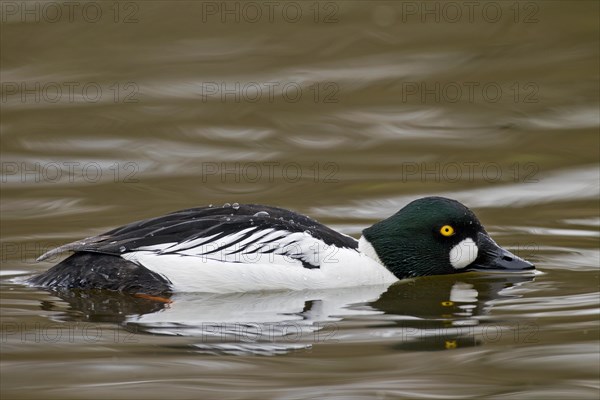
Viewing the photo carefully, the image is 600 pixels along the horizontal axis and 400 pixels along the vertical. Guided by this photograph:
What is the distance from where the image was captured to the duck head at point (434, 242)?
8.75 metres

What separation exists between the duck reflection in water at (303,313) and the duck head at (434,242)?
14cm

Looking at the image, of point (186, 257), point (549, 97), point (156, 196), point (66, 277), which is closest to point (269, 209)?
point (186, 257)

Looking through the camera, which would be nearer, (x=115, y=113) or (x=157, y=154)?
(x=157, y=154)

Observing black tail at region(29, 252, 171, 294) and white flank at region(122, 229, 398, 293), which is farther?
white flank at region(122, 229, 398, 293)

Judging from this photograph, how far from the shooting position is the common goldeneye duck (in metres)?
8.22

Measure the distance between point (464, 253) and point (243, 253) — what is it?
5.57ft

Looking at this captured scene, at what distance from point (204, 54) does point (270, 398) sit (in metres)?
8.18

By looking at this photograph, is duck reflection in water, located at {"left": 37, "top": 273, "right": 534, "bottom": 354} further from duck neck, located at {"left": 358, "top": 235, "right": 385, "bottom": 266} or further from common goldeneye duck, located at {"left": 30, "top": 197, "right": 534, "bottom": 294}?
duck neck, located at {"left": 358, "top": 235, "right": 385, "bottom": 266}

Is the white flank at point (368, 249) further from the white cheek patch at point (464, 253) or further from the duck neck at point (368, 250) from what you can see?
the white cheek patch at point (464, 253)

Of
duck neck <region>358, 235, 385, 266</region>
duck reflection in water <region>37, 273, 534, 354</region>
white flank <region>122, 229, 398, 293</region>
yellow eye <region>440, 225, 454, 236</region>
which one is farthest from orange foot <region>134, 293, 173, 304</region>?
yellow eye <region>440, 225, 454, 236</region>

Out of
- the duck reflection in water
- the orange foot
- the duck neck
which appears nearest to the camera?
the duck reflection in water

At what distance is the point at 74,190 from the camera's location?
10742 mm

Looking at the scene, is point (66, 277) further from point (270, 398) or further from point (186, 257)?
point (270, 398)

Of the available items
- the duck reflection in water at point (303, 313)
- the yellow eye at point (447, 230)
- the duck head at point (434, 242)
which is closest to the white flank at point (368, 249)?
the duck head at point (434, 242)
